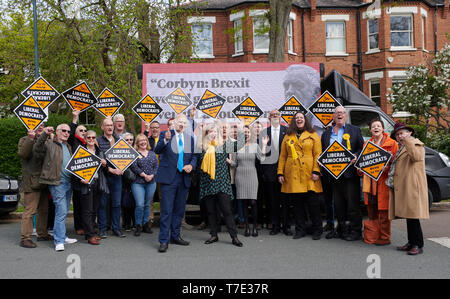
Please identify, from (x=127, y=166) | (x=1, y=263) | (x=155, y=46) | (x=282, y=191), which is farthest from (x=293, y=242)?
(x=155, y=46)

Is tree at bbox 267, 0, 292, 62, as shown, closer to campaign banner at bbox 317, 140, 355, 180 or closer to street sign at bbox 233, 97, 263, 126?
street sign at bbox 233, 97, 263, 126

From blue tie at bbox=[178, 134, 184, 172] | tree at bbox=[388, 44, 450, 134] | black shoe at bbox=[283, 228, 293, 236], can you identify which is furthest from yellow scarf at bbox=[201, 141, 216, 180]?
tree at bbox=[388, 44, 450, 134]

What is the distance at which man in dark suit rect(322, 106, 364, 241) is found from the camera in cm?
670

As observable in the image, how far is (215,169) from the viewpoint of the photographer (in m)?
6.54

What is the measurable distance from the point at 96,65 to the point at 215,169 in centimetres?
904

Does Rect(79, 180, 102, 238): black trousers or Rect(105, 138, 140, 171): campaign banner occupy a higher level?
Rect(105, 138, 140, 171): campaign banner

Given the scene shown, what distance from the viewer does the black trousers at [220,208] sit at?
6.47m

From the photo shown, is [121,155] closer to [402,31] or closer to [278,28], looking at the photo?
[278,28]

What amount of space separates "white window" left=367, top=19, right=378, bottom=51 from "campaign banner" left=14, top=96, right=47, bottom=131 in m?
21.6

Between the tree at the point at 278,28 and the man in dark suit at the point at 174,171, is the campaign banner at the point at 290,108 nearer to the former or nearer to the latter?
the man in dark suit at the point at 174,171

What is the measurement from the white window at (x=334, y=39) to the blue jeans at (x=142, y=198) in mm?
20159

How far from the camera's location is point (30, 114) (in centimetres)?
688

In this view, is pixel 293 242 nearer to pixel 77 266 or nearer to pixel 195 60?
pixel 77 266

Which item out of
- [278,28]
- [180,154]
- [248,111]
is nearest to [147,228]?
[180,154]
